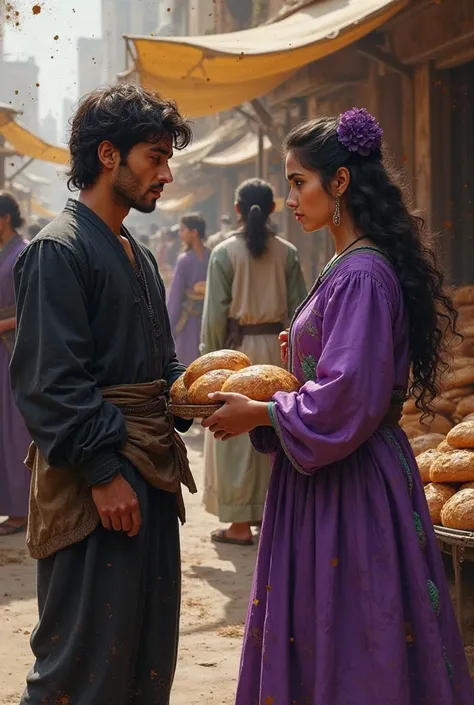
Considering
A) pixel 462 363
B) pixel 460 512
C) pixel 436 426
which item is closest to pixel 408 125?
pixel 462 363

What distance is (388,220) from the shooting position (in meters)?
3.01

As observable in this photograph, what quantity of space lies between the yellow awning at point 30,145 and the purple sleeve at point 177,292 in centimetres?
609

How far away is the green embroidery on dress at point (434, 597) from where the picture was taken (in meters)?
2.97

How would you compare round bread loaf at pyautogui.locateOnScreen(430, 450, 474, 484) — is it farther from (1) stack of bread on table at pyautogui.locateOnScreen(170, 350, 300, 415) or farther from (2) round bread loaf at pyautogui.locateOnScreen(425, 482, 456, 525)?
(1) stack of bread on table at pyautogui.locateOnScreen(170, 350, 300, 415)

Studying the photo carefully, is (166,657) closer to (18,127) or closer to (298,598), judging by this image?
(298,598)

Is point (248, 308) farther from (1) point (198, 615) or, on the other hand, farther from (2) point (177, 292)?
(2) point (177, 292)

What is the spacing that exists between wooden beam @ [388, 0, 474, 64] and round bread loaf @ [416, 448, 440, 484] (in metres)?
3.27

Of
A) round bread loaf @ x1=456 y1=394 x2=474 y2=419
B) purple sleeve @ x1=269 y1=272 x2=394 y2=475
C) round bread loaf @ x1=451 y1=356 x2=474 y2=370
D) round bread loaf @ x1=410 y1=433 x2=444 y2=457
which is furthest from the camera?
round bread loaf @ x1=451 y1=356 x2=474 y2=370

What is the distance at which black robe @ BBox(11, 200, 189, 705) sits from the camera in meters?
2.90

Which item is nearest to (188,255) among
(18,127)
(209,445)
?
(209,445)

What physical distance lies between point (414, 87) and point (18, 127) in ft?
31.8

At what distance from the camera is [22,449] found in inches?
281

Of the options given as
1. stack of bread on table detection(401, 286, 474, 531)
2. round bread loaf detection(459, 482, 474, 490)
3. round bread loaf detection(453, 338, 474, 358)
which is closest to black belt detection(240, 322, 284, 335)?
stack of bread on table detection(401, 286, 474, 531)

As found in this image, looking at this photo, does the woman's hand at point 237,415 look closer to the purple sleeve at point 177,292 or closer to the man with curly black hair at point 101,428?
the man with curly black hair at point 101,428
